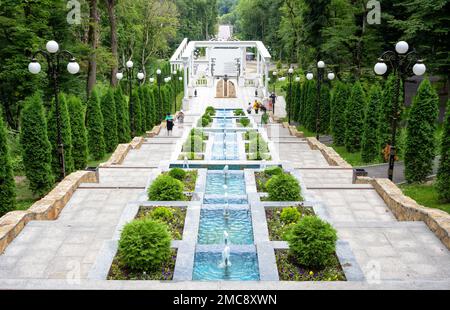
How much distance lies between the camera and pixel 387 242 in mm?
8039

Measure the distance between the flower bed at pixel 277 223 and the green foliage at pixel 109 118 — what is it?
12.6m

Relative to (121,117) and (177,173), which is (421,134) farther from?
(121,117)

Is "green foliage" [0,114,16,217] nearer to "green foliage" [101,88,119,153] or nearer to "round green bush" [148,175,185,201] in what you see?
"round green bush" [148,175,185,201]

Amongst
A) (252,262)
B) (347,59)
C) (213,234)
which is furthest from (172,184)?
(347,59)

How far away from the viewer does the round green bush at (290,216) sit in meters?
8.60

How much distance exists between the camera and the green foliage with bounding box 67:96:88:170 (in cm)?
1628

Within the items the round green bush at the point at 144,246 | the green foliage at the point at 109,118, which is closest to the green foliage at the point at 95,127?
the green foliage at the point at 109,118

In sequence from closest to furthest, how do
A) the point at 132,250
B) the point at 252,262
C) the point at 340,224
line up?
the point at 132,250, the point at 252,262, the point at 340,224

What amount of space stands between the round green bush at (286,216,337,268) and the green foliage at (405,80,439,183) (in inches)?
305

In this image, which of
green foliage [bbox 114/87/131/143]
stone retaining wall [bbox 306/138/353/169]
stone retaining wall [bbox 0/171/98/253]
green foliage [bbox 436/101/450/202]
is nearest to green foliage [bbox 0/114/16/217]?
stone retaining wall [bbox 0/171/98/253]

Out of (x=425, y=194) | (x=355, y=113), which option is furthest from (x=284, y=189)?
(x=355, y=113)
